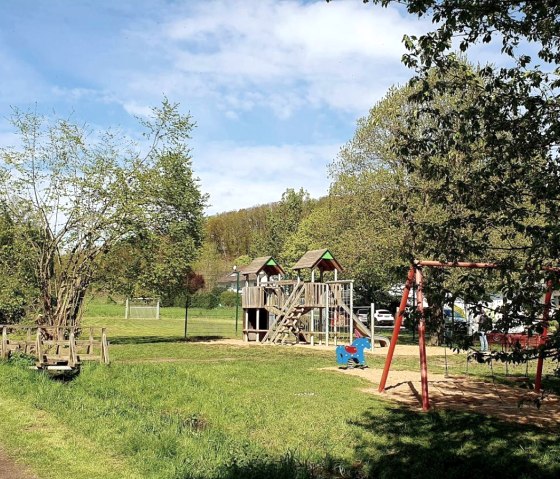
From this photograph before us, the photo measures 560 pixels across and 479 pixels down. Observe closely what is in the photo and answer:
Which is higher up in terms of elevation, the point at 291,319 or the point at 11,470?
the point at 291,319

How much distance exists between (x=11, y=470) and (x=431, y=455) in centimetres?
508

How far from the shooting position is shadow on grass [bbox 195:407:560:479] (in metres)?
7.01

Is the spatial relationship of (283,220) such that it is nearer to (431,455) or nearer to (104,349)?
(104,349)

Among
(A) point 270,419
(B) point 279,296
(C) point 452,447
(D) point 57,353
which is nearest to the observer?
(C) point 452,447

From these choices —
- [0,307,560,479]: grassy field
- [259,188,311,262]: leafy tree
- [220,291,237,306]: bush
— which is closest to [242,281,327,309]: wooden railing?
[0,307,560,479]: grassy field

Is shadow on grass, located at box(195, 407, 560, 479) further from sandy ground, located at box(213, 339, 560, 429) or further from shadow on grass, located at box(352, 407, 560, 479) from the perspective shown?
sandy ground, located at box(213, 339, 560, 429)

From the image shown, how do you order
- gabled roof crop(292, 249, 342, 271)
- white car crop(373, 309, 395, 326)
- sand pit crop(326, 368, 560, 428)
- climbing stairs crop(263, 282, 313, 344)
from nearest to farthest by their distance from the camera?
sand pit crop(326, 368, 560, 428), gabled roof crop(292, 249, 342, 271), climbing stairs crop(263, 282, 313, 344), white car crop(373, 309, 395, 326)

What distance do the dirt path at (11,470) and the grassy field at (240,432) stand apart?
0.48 ft

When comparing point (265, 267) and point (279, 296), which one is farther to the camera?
point (265, 267)

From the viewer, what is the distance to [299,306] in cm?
2916

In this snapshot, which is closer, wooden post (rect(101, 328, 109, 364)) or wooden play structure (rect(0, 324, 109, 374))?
wooden play structure (rect(0, 324, 109, 374))

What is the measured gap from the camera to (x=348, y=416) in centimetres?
1021

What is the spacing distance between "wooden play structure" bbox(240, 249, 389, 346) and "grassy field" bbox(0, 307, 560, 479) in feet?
43.0

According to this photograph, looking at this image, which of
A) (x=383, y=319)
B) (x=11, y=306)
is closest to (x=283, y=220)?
(x=383, y=319)
